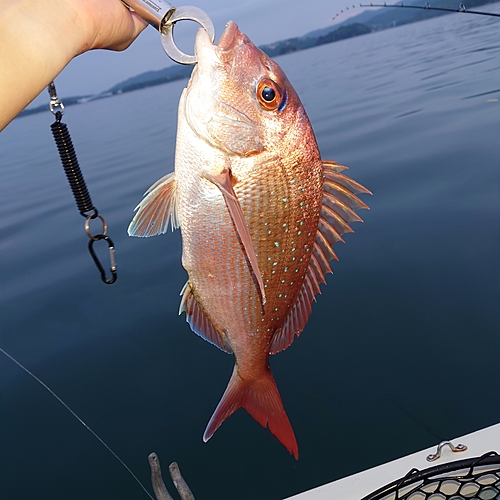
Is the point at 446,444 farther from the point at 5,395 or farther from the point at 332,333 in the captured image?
the point at 5,395

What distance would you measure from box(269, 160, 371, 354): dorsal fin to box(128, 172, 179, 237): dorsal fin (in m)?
0.54

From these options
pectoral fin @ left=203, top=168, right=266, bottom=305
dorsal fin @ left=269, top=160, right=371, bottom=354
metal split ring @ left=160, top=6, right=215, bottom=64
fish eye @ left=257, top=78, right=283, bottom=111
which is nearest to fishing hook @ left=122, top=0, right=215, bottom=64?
metal split ring @ left=160, top=6, right=215, bottom=64

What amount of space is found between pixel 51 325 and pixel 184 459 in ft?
7.61

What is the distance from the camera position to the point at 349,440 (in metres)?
2.95

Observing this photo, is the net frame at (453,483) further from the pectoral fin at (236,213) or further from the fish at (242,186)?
the pectoral fin at (236,213)

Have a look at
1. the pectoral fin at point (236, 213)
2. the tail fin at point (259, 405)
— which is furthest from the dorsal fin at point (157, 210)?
the tail fin at point (259, 405)

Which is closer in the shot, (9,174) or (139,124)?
(9,174)

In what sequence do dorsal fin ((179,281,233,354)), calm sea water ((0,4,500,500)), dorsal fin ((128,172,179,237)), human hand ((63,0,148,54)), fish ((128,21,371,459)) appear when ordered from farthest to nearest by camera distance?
calm sea water ((0,4,500,500))
dorsal fin ((179,281,233,354))
dorsal fin ((128,172,179,237))
fish ((128,21,371,459))
human hand ((63,0,148,54))

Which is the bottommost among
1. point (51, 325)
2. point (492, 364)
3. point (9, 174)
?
point (492, 364)

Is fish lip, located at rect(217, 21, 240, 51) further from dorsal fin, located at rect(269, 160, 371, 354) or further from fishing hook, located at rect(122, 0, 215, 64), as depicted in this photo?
dorsal fin, located at rect(269, 160, 371, 354)

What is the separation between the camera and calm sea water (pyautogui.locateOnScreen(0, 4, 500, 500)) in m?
2.96

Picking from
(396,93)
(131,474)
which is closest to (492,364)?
(131,474)

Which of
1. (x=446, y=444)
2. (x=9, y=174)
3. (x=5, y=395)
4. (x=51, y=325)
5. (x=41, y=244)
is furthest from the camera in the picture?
(x=9, y=174)

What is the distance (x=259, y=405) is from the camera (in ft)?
5.92
